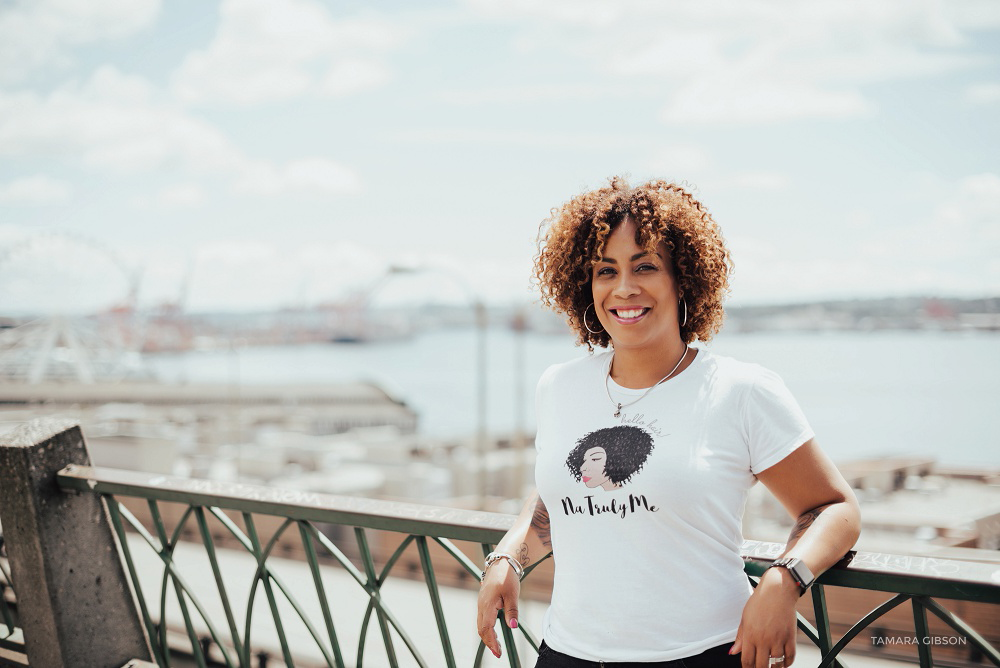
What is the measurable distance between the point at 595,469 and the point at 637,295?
387mm

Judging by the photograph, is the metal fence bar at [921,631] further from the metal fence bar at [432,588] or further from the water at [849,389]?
the water at [849,389]

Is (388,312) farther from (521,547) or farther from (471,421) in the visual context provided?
(521,547)

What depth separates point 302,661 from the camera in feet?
25.1

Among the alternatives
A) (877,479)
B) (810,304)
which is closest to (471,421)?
Answer: (810,304)

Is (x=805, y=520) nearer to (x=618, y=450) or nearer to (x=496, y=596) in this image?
(x=618, y=450)

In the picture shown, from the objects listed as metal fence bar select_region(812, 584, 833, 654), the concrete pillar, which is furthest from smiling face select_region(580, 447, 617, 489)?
the concrete pillar

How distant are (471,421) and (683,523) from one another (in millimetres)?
132988

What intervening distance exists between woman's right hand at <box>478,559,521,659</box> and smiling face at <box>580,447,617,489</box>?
1.14 ft

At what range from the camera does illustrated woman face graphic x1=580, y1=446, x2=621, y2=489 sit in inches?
62.7

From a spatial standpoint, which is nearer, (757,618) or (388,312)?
(757,618)

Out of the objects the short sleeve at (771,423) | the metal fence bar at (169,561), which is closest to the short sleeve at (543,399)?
the short sleeve at (771,423)

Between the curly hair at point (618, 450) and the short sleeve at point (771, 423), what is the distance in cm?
20

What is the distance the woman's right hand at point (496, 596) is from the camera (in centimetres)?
179

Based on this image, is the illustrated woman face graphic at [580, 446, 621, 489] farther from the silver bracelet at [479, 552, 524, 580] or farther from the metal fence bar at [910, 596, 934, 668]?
the metal fence bar at [910, 596, 934, 668]
